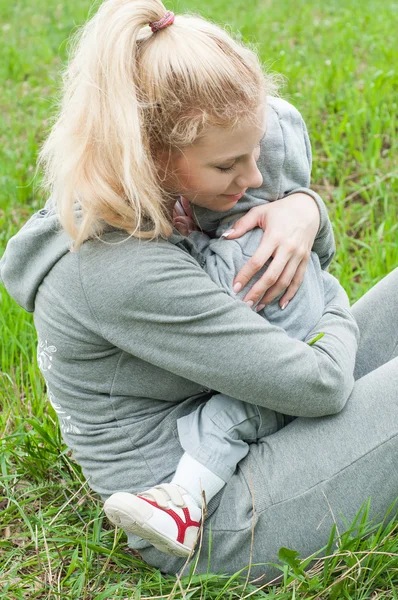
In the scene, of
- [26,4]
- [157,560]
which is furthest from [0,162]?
[26,4]

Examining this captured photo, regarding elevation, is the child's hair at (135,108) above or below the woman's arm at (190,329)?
above

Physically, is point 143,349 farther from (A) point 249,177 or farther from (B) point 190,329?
(A) point 249,177

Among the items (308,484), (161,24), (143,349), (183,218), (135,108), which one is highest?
(161,24)

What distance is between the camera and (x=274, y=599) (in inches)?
72.9

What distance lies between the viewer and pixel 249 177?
1.88m

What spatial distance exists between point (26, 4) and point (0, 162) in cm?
407

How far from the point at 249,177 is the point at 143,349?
0.47 m

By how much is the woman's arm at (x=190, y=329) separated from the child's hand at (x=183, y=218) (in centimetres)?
26

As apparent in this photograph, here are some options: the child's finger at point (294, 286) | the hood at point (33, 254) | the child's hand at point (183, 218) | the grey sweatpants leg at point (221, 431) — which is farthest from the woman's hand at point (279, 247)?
the hood at point (33, 254)

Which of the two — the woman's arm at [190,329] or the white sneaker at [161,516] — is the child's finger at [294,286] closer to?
the woman's arm at [190,329]

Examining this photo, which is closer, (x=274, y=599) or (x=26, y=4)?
(x=274, y=599)

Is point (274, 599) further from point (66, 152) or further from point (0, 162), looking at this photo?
point (0, 162)

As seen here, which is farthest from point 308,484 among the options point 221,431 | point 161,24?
point 161,24

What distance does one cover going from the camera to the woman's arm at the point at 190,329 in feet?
5.58
